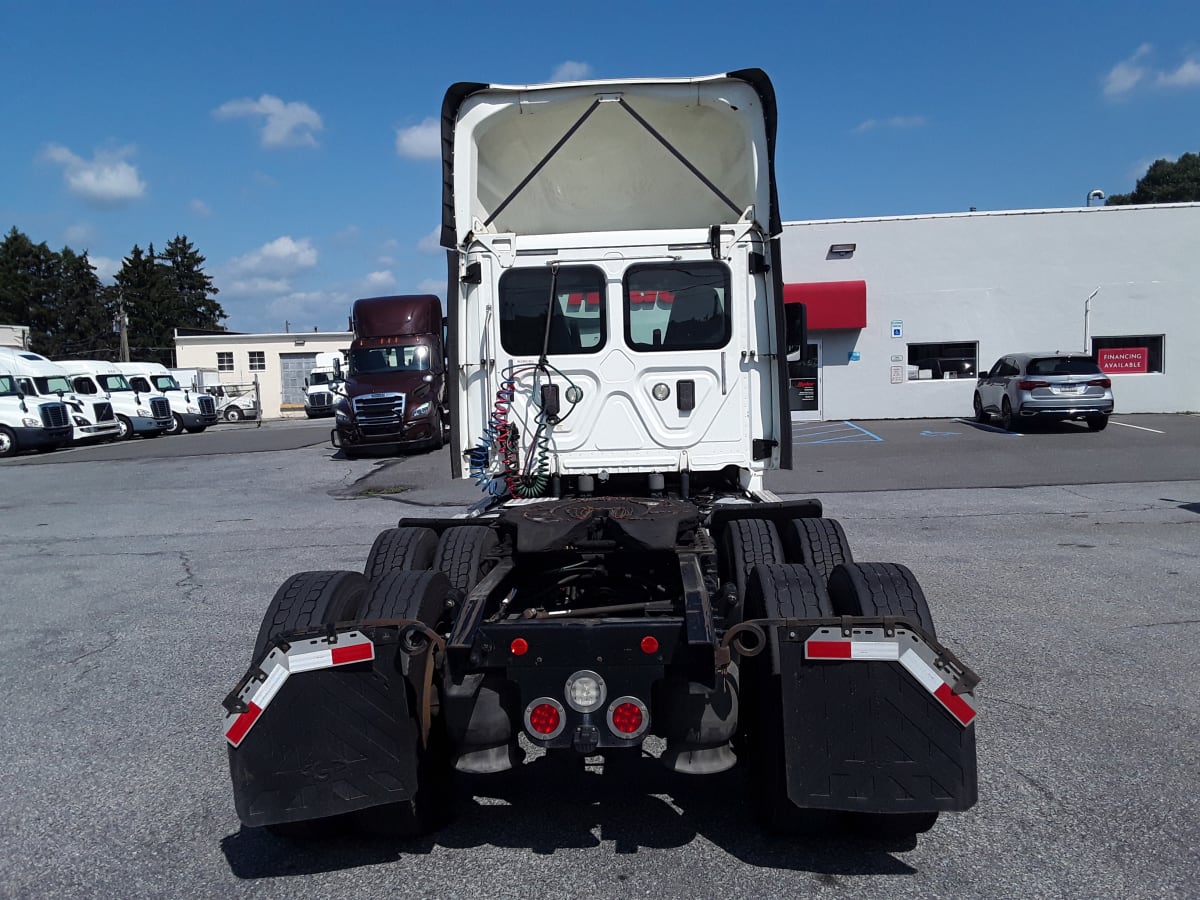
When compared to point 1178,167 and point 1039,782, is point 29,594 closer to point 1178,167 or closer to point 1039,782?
point 1039,782

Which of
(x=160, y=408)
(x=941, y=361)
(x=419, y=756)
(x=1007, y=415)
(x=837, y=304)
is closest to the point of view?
(x=419, y=756)

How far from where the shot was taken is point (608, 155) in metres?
6.81

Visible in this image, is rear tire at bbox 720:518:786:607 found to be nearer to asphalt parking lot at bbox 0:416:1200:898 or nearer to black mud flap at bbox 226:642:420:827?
asphalt parking lot at bbox 0:416:1200:898

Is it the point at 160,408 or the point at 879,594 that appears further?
the point at 160,408

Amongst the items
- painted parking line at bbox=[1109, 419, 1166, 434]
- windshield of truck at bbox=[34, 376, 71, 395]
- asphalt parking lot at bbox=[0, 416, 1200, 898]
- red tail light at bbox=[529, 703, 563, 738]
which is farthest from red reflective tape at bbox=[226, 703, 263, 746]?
windshield of truck at bbox=[34, 376, 71, 395]

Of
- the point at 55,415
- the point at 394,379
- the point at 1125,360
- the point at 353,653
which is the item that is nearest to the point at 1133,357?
the point at 1125,360

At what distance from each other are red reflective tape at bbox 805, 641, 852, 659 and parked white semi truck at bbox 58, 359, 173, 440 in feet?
106

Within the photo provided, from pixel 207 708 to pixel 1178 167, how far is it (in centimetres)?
8468

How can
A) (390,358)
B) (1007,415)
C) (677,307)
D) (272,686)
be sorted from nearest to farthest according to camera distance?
(272,686), (677,307), (1007,415), (390,358)

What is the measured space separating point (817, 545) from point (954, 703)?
6.63ft

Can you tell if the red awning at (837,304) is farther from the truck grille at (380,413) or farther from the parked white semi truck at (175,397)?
the parked white semi truck at (175,397)

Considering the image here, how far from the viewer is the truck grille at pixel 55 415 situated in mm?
27484

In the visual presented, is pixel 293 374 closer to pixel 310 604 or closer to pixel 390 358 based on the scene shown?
pixel 390 358

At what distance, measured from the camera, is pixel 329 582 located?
4047 millimetres
